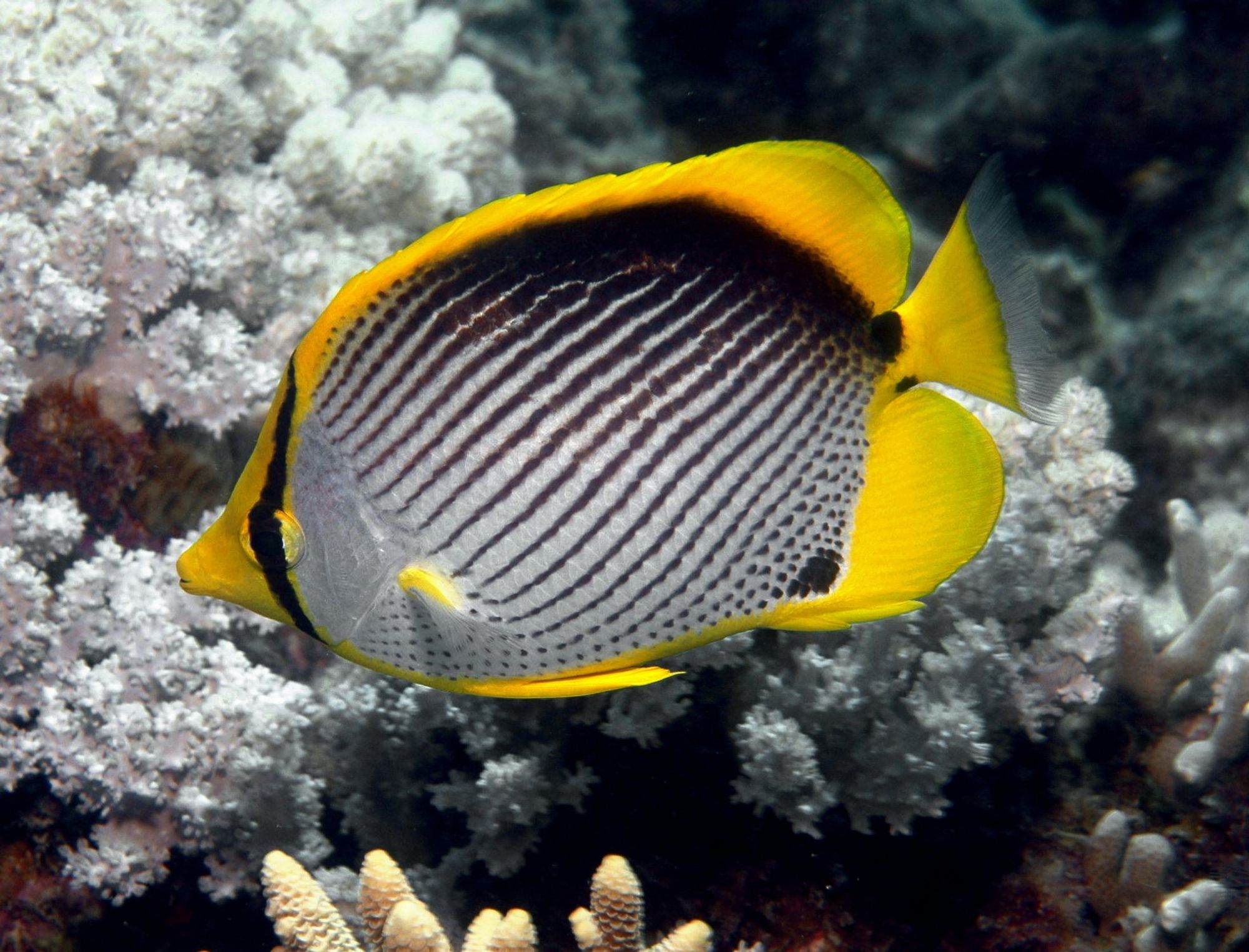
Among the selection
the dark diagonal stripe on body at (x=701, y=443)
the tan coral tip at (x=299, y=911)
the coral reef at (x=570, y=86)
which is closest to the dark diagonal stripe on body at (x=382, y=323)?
the dark diagonal stripe on body at (x=701, y=443)

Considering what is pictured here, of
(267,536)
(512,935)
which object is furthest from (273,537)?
(512,935)

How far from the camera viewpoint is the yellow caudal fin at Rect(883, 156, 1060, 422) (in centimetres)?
135

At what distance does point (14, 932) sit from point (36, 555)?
2.97ft

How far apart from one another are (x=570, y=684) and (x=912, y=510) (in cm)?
60

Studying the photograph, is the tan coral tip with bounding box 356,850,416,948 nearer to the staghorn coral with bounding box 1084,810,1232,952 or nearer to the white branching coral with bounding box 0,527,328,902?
the white branching coral with bounding box 0,527,328,902

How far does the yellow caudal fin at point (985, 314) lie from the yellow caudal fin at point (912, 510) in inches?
2.4

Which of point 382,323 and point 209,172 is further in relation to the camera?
point 209,172

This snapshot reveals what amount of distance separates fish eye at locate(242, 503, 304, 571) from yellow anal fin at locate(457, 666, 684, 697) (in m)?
0.34

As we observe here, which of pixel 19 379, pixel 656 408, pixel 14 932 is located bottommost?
pixel 14 932

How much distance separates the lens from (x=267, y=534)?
1369 mm

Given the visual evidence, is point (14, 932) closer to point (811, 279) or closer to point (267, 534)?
point (267, 534)

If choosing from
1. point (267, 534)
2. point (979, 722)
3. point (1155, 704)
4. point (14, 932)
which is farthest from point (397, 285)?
point (1155, 704)

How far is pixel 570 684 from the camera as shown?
139 centimetres

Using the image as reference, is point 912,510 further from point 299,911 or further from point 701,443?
point 299,911
